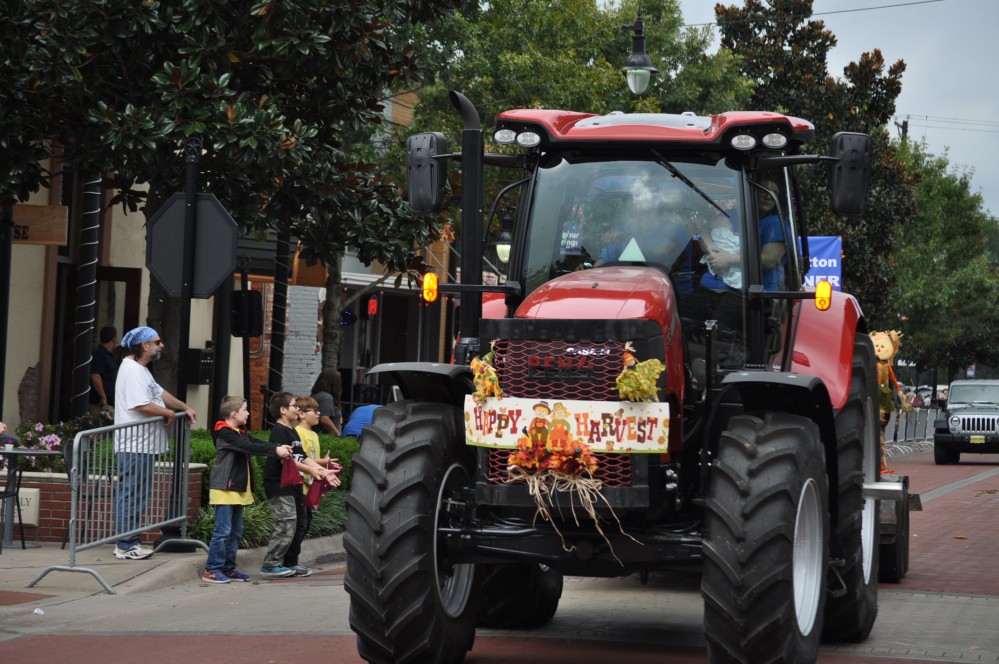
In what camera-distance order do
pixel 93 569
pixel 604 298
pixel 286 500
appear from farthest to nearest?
pixel 286 500
pixel 93 569
pixel 604 298

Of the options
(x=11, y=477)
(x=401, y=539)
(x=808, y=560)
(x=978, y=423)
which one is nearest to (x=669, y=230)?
(x=808, y=560)

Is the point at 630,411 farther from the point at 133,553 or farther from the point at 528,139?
the point at 133,553

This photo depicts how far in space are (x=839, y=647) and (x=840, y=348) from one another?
1838mm

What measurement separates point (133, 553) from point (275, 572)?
115 centimetres

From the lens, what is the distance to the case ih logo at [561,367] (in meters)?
7.47

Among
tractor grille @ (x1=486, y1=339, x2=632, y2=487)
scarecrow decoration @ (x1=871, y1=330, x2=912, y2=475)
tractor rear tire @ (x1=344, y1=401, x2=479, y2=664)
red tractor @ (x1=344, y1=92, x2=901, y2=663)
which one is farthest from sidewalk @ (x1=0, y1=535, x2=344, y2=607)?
scarecrow decoration @ (x1=871, y1=330, x2=912, y2=475)

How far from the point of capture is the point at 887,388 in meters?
14.6

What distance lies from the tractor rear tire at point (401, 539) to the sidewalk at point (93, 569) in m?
3.80

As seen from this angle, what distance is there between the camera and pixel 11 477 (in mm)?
12391

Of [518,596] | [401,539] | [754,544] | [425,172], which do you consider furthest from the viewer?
[518,596]

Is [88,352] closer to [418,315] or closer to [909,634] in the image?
[909,634]

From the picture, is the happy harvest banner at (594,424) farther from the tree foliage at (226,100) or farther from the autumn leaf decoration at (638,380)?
the tree foliage at (226,100)

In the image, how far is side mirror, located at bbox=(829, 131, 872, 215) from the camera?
8.31 meters

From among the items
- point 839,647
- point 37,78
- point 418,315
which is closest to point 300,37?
point 37,78
